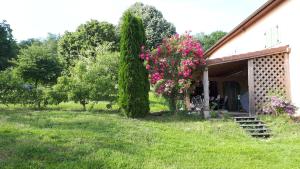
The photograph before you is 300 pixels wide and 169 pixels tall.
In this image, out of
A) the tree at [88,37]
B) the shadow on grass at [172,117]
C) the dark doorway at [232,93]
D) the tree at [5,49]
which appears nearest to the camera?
the shadow on grass at [172,117]

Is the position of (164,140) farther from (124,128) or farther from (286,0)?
(286,0)

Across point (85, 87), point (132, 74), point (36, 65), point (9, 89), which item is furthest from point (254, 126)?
point (36, 65)

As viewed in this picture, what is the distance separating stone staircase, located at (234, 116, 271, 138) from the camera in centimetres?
1148

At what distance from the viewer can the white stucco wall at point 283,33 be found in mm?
13559

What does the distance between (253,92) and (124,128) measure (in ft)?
19.5

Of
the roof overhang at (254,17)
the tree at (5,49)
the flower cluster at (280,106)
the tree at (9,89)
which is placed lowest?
the flower cluster at (280,106)

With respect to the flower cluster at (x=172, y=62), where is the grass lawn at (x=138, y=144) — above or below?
below

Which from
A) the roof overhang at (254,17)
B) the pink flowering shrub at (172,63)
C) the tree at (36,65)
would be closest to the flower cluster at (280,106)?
the pink flowering shrub at (172,63)

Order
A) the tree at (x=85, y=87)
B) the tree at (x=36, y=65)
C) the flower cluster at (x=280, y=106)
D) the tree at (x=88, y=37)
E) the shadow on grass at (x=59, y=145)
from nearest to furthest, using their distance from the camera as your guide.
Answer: the shadow on grass at (x=59, y=145), the flower cluster at (x=280, y=106), the tree at (x=85, y=87), the tree at (x=36, y=65), the tree at (x=88, y=37)

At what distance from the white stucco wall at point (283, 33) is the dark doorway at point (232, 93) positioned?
3191 millimetres

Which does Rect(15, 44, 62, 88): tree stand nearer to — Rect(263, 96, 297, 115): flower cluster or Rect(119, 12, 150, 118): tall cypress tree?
Rect(119, 12, 150, 118): tall cypress tree

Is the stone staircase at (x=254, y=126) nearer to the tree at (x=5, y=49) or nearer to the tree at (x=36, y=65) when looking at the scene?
the tree at (x=36, y=65)

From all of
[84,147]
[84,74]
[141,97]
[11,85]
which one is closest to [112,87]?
[84,74]

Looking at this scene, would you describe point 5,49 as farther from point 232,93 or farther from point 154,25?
point 232,93
